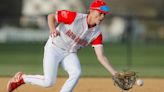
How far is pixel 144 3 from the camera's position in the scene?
42.1m

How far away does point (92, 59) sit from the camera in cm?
2028

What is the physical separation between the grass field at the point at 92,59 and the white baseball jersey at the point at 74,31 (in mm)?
5757

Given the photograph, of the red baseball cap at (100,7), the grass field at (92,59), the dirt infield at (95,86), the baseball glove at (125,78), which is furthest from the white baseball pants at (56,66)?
the grass field at (92,59)

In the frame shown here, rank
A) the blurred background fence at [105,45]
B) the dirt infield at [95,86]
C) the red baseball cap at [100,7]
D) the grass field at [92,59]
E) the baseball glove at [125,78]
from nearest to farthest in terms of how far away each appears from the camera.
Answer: the red baseball cap at [100,7], the baseball glove at [125,78], the dirt infield at [95,86], the grass field at [92,59], the blurred background fence at [105,45]

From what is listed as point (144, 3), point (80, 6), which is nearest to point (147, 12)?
point (144, 3)

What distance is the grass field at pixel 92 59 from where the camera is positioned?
16.2 metres

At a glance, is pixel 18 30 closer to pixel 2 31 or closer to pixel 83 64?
pixel 2 31

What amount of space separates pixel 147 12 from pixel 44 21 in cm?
2032

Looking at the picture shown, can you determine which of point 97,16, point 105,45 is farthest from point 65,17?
point 105,45

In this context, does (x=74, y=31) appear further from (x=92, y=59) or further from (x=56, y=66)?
(x=92, y=59)

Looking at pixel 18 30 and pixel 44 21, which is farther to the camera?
pixel 18 30

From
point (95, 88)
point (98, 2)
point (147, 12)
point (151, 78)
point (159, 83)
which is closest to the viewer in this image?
point (98, 2)

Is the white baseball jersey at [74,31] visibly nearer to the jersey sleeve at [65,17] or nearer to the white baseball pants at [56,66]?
the jersey sleeve at [65,17]

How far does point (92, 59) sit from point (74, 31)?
36.4 ft
